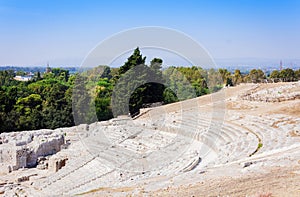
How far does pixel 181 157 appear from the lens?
11859 mm

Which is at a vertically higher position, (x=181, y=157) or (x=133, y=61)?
(x=133, y=61)

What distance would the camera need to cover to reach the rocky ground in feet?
22.2

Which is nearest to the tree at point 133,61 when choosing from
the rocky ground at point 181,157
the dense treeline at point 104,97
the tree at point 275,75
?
the dense treeline at point 104,97

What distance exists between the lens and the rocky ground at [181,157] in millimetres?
6781

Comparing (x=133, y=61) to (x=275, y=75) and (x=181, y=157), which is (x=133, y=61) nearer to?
(x=181, y=157)

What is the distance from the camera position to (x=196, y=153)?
12.3 m

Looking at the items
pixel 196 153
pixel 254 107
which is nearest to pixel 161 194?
pixel 196 153

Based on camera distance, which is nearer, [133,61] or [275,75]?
[133,61]

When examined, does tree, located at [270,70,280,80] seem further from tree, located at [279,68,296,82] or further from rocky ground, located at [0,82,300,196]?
rocky ground, located at [0,82,300,196]

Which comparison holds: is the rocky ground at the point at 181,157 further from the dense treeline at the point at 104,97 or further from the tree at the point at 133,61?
the tree at the point at 133,61

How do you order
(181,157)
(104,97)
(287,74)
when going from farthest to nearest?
(287,74) → (104,97) → (181,157)

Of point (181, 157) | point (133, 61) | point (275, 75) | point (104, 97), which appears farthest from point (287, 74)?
point (181, 157)

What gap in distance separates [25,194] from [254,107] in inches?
508

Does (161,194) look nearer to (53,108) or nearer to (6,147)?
(6,147)
